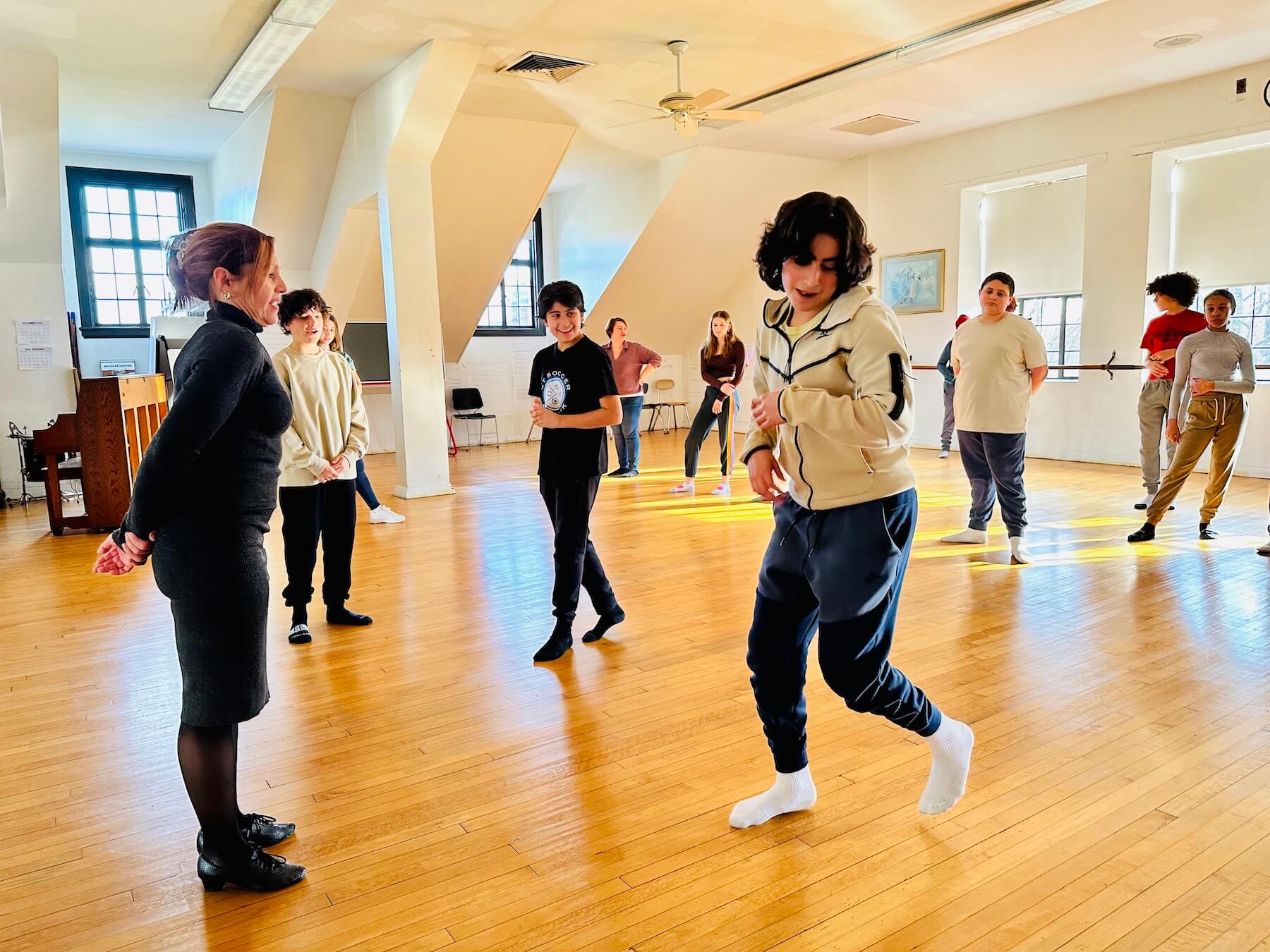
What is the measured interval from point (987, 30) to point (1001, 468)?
11.6 ft

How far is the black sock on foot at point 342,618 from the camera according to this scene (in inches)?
158

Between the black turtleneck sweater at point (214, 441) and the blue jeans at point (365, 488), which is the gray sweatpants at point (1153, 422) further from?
the black turtleneck sweater at point (214, 441)

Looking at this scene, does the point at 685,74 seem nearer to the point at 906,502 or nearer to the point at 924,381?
the point at 924,381

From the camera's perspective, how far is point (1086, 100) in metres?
8.57

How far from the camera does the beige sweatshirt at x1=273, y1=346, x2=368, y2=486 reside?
11.8 feet

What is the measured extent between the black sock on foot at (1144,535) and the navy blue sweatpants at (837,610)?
154 inches

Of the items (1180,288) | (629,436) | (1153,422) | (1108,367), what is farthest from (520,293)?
(1180,288)

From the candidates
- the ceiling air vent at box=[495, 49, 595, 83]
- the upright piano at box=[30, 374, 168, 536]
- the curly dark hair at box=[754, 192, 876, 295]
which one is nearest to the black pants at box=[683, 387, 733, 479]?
the ceiling air vent at box=[495, 49, 595, 83]

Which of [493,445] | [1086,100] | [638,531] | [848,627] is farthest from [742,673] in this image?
[493,445]

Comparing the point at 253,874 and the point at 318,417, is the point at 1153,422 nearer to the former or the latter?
the point at 318,417

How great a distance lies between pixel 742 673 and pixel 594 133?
7845 millimetres

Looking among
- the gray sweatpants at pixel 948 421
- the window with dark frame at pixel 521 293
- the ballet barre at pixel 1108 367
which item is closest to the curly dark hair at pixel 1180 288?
the ballet barre at pixel 1108 367

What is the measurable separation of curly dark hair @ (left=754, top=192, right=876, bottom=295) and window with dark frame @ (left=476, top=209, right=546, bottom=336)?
11.2m

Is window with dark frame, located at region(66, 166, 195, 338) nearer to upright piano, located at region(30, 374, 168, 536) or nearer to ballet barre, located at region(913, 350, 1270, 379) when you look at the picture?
upright piano, located at region(30, 374, 168, 536)
